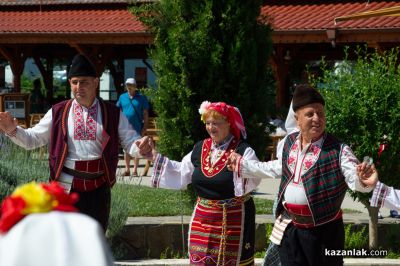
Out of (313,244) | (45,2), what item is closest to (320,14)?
(45,2)

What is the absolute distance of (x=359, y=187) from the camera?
4840 mm

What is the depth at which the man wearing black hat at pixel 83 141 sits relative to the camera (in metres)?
5.82

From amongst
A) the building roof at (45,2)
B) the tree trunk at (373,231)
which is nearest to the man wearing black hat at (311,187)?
the tree trunk at (373,231)

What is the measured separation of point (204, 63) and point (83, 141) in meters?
2.69

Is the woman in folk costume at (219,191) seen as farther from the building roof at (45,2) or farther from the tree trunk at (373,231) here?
the building roof at (45,2)

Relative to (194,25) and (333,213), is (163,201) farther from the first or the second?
(333,213)

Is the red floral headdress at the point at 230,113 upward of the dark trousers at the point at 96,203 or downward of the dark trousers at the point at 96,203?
upward

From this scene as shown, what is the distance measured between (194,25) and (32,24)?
12.6m

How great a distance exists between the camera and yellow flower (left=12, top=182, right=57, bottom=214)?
186 cm

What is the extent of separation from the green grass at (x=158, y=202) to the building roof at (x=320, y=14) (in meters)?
6.65

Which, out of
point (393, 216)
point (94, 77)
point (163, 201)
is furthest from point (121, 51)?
point (94, 77)

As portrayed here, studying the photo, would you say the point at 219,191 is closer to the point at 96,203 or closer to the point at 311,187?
the point at 96,203

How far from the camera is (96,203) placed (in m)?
5.84

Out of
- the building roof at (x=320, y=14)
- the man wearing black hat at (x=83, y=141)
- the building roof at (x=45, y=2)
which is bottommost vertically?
the man wearing black hat at (x=83, y=141)
